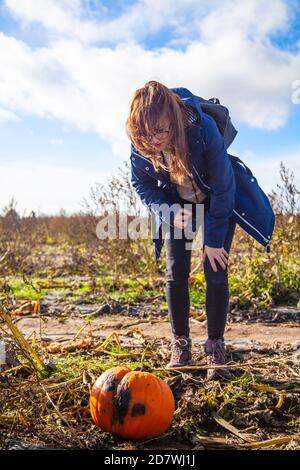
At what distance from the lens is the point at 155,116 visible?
2.53m

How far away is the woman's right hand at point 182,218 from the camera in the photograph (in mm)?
2990

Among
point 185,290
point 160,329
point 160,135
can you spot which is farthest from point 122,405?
point 160,329

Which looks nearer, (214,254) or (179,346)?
(214,254)

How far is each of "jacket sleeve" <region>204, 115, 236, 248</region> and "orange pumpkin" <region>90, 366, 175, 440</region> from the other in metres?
0.94

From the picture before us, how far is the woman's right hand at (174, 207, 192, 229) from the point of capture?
2.99m

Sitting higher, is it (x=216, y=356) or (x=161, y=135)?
(x=161, y=135)

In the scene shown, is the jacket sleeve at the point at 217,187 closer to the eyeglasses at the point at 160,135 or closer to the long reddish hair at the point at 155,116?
the long reddish hair at the point at 155,116

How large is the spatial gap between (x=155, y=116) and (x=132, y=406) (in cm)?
134

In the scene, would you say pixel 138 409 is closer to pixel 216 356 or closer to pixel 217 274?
pixel 216 356

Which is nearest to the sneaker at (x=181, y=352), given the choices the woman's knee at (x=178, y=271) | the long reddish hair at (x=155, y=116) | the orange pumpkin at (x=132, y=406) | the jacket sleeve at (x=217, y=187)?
the woman's knee at (x=178, y=271)

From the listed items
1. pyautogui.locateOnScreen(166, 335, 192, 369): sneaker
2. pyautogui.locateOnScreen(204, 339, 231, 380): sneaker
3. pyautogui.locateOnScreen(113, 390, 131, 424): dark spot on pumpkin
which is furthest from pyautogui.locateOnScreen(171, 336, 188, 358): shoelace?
pyautogui.locateOnScreen(113, 390, 131, 424): dark spot on pumpkin

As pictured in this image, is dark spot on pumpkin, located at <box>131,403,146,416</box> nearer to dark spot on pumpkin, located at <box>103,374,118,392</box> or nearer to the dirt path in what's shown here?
dark spot on pumpkin, located at <box>103,374,118,392</box>

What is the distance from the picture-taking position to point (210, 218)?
9.55 feet

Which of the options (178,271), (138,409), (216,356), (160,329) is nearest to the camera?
(138,409)
